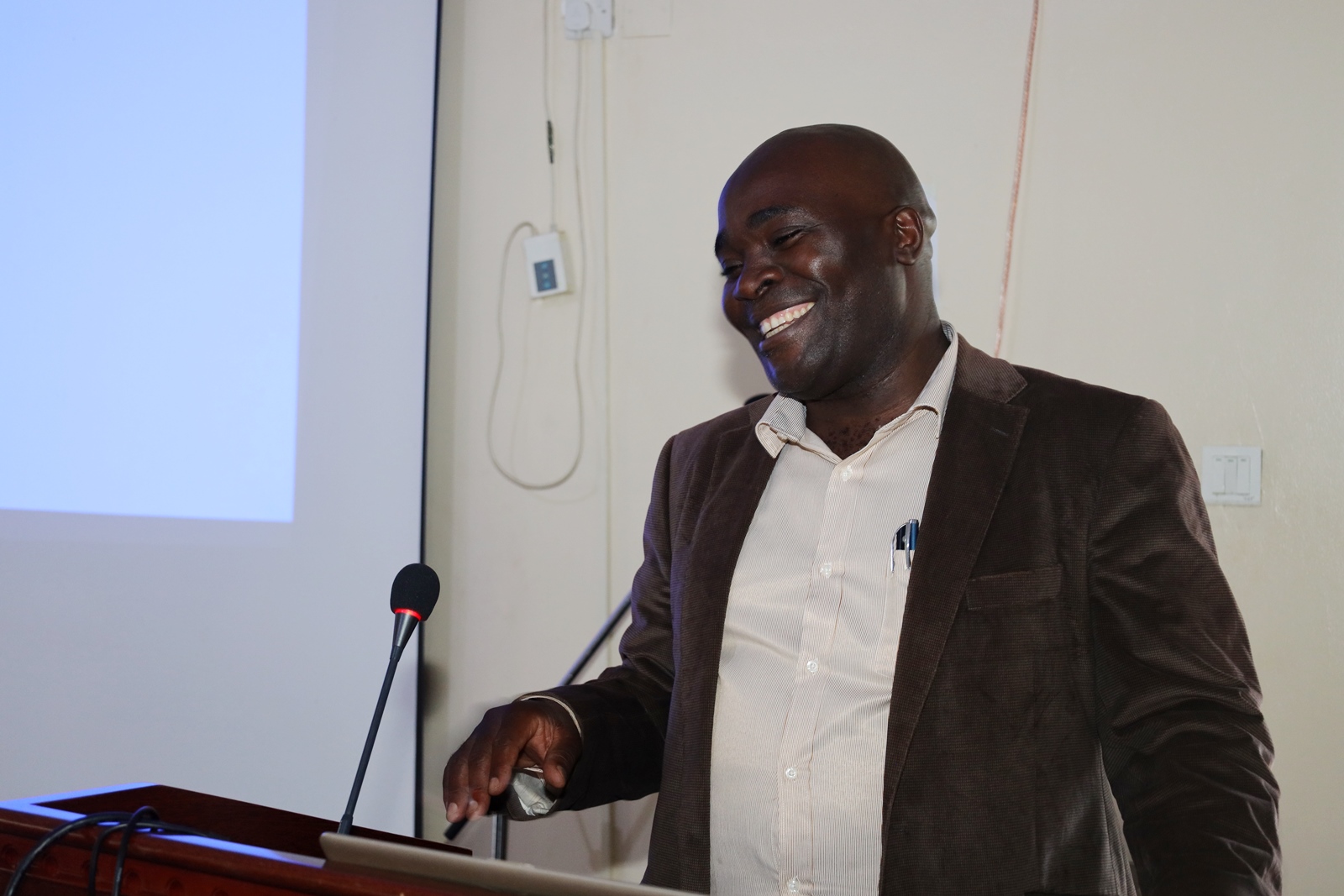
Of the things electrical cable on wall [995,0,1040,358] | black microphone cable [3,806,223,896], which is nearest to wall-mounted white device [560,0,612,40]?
electrical cable on wall [995,0,1040,358]

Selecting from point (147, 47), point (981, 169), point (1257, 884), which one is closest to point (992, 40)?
point (981, 169)

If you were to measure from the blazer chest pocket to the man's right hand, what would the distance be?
59 cm

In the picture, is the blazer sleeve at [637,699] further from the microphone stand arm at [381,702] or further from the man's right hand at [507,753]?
the microphone stand arm at [381,702]

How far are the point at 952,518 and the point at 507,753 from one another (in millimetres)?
689

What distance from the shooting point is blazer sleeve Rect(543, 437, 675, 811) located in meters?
1.59

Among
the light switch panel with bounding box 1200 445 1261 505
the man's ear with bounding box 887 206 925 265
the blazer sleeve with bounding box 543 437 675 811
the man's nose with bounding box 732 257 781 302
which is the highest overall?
the man's ear with bounding box 887 206 925 265

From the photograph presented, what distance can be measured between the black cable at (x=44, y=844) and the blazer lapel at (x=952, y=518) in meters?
0.92

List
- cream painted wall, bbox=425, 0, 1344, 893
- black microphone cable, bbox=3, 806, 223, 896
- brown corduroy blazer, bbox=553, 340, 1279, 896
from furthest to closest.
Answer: cream painted wall, bbox=425, 0, 1344, 893 → brown corduroy blazer, bbox=553, 340, 1279, 896 → black microphone cable, bbox=3, 806, 223, 896

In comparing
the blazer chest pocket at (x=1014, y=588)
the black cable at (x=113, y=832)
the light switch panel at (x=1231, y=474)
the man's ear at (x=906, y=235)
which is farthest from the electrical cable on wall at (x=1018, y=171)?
the black cable at (x=113, y=832)

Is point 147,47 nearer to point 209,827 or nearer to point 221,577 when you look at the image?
point 221,577

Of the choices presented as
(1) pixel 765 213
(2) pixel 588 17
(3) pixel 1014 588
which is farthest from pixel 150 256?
(3) pixel 1014 588

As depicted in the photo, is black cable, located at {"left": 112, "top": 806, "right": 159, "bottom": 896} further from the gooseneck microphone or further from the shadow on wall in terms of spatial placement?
the shadow on wall

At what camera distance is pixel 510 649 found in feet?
10.2

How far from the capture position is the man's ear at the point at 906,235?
176 cm
